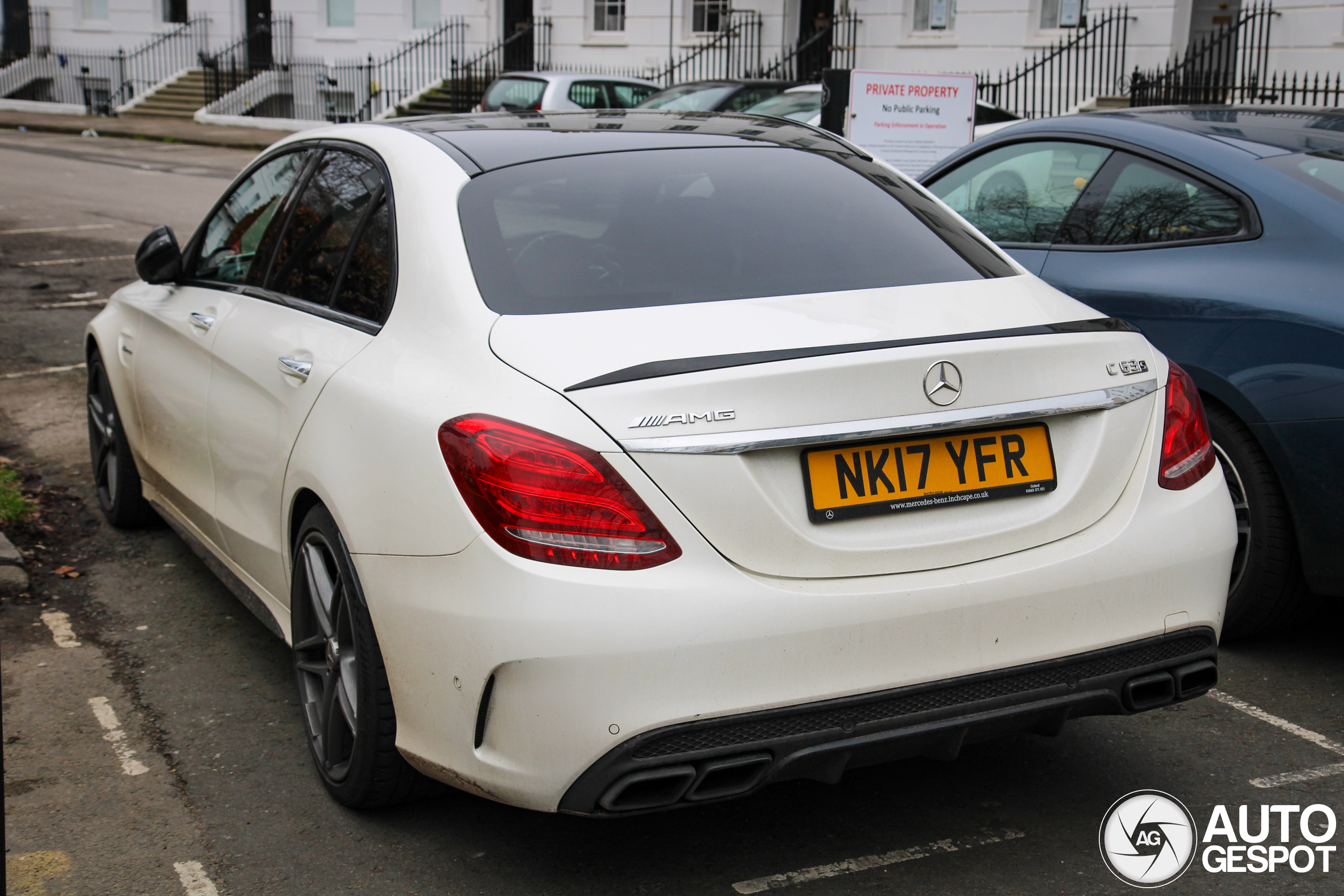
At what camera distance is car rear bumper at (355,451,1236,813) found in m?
2.54

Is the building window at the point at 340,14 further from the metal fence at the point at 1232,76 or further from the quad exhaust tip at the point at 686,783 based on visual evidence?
the quad exhaust tip at the point at 686,783

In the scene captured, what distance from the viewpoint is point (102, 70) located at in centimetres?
3625

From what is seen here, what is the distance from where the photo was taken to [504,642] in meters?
2.58

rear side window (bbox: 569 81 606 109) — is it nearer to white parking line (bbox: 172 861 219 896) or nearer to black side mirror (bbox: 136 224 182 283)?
black side mirror (bbox: 136 224 182 283)

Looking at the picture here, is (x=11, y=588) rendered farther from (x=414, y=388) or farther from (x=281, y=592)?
(x=414, y=388)

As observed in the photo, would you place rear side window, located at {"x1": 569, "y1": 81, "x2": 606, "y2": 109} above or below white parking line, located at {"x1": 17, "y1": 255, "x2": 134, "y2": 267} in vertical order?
above

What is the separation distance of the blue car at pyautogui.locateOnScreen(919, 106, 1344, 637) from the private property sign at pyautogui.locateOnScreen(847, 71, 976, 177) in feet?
13.7

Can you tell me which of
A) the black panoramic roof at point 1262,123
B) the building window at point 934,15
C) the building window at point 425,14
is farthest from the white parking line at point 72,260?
the building window at point 425,14

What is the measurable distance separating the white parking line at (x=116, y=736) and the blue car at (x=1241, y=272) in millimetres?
Answer: 3154

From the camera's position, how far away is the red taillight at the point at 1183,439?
9.79 ft

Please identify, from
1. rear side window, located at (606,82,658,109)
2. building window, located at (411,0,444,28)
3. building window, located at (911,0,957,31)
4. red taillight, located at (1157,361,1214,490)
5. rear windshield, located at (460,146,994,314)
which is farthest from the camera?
building window, located at (411,0,444,28)

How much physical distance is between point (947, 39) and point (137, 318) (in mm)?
18833

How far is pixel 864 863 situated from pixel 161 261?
3118mm

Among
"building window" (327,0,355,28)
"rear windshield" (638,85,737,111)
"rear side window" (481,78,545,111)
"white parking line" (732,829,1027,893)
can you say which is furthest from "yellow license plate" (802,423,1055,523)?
"building window" (327,0,355,28)
